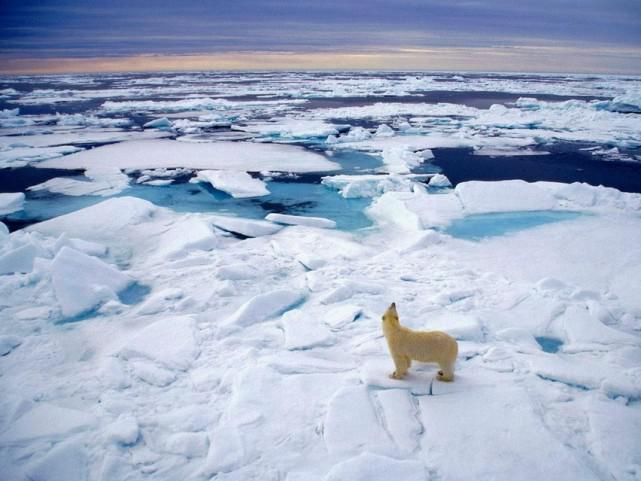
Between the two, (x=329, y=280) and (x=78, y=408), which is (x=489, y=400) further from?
(x=78, y=408)

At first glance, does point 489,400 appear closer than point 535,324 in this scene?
Yes

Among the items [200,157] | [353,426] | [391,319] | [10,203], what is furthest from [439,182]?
[10,203]

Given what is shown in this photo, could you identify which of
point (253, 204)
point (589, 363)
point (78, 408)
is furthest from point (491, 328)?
point (253, 204)

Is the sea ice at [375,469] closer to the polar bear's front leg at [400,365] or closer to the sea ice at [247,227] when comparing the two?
the polar bear's front leg at [400,365]

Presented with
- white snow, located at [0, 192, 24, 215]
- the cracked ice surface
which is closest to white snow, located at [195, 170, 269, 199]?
the cracked ice surface

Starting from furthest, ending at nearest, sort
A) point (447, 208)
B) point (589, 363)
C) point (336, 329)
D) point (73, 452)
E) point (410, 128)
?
point (410, 128)
point (447, 208)
point (336, 329)
point (589, 363)
point (73, 452)

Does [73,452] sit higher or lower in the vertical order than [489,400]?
lower

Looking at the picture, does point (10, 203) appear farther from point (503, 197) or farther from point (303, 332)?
point (503, 197)

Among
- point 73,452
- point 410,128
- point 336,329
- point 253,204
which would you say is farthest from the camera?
point 410,128
